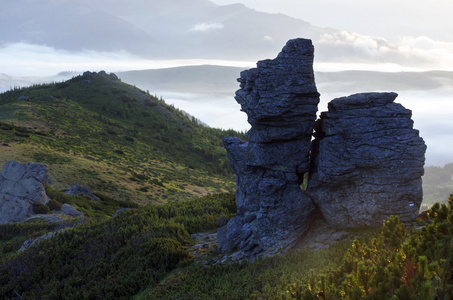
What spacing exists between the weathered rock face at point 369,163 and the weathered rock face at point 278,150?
1.20 m

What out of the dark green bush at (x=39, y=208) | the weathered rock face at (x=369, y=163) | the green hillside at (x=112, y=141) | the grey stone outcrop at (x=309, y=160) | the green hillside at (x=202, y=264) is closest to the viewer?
the green hillside at (x=202, y=264)

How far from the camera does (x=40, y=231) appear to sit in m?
25.5

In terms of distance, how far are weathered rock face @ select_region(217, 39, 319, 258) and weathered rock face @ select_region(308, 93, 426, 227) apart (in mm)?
1200

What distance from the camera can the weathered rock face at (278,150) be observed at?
1609 cm

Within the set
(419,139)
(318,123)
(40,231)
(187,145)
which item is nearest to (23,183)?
(40,231)

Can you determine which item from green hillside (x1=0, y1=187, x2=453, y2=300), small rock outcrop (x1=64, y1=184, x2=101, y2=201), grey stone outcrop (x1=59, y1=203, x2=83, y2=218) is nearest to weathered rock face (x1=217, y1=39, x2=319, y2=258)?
green hillside (x1=0, y1=187, x2=453, y2=300)

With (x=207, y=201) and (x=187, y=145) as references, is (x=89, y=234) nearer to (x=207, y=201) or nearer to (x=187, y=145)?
(x=207, y=201)

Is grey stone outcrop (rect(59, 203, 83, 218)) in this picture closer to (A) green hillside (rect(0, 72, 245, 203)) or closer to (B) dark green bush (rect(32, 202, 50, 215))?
(B) dark green bush (rect(32, 202, 50, 215))

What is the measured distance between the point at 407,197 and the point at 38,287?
57.4 ft

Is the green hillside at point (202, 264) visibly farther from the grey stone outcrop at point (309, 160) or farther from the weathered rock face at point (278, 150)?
the weathered rock face at point (278, 150)

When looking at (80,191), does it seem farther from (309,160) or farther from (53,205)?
(309,160)

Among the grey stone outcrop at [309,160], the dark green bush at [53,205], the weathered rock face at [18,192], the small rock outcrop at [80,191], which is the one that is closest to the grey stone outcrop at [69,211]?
the dark green bush at [53,205]

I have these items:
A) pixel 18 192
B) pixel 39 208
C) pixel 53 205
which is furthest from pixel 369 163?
pixel 18 192

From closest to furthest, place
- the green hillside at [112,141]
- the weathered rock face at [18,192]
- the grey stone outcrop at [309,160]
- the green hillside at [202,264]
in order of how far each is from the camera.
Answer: the green hillside at [202,264] < the grey stone outcrop at [309,160] < the weathered rock face at [18,192] < the green hillside at [112,141]
